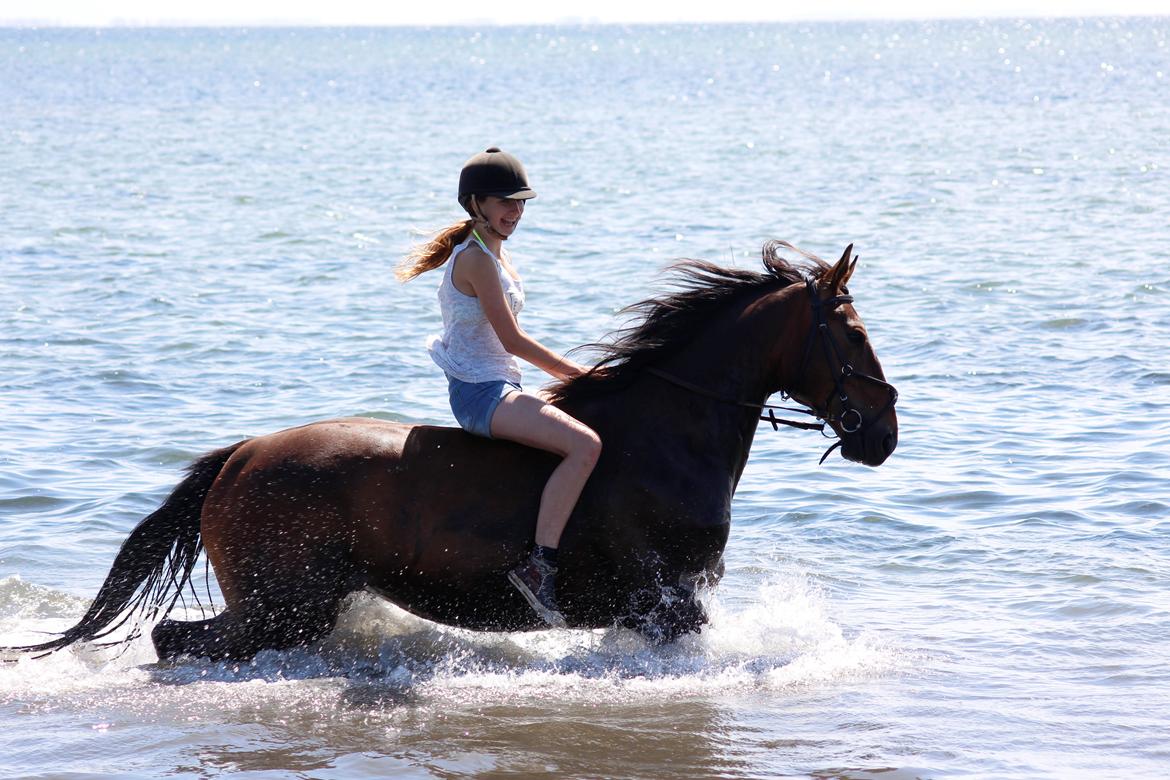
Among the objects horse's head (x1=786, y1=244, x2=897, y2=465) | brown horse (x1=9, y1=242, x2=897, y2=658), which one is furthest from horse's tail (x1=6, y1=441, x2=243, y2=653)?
horse's head (x1=786, y1=244, x2=897, y2=465)

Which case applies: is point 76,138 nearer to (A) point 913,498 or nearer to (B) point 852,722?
(A) point 913,498

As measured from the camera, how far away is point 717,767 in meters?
5.71

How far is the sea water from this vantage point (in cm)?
607

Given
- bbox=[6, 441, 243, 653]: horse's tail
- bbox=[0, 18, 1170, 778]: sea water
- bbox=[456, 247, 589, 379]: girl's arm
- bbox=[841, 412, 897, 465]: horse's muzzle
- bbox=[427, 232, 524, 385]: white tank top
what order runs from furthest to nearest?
1. bbox=[841, 412, 897, 465]: horse's muzzle
2. bbox=[6, 441, 243, 653]: horse's tail
3. bbox=[427, 232, 524, 385]: white tank top
4. bbox=[456, 247, 589, 379]: girl's arm
5. bbox=[0, 18, 1170, 778]: sea water

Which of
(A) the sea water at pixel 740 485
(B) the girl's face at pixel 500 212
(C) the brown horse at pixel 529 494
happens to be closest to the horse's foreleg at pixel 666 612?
(C) the brown horse at pixel 529 494

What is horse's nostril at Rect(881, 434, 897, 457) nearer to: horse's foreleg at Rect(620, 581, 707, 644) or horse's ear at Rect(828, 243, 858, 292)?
horse's ear at Rect(828, 243, 858, 292)

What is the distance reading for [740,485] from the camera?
10.6m

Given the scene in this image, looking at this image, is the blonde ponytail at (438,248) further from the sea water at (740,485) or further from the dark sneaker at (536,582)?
the sea water at (740,485)

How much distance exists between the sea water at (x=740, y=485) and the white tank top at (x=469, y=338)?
1.42 metres

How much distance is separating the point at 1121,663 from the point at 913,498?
→ 299 cm

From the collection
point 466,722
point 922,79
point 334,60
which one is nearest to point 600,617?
point 466,722

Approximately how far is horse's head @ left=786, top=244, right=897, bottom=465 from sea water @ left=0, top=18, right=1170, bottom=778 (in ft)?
4.01

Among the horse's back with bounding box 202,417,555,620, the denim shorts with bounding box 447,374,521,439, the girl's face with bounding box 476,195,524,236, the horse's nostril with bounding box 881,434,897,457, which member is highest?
the girl's face with bounding box 476,195,524,236

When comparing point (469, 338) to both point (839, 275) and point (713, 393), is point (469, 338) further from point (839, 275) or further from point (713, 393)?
point (839, 275)
